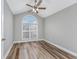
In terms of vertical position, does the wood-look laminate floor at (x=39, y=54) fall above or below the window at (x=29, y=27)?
below

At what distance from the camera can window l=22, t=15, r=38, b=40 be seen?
7.17 meters

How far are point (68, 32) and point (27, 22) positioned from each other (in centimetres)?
425

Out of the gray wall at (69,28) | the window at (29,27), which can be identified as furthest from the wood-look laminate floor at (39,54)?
the window at (29,27)

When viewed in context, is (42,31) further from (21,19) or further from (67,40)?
(67,40)

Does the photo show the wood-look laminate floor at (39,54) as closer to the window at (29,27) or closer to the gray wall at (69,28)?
the gray wall at (69,28)

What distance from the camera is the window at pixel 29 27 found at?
282 inches

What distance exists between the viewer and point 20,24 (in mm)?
6973

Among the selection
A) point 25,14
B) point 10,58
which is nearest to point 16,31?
point 25,14

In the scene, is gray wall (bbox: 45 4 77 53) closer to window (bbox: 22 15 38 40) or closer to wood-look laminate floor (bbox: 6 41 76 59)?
wood-look laminate floor (bbox: 6 41 76 59)

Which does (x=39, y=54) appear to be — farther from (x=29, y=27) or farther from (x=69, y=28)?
(x=29, y=27)

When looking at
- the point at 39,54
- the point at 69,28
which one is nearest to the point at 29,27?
the point at 39,54

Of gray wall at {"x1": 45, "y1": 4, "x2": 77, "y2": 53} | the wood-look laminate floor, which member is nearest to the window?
the wood-look laminate floor

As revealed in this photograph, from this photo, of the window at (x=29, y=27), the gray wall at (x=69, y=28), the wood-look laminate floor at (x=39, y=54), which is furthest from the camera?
the window at (x=29, y=27)

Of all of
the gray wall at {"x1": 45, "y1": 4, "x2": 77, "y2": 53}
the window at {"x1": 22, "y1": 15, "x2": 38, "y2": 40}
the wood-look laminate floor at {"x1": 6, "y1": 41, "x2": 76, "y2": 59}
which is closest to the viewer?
the wood-look laminate floor at {"x1": 6, "y1": 41, "x2": 76, "y2": 59}
